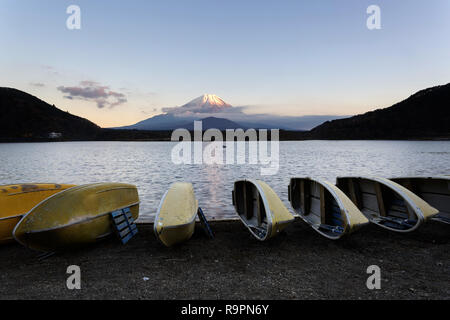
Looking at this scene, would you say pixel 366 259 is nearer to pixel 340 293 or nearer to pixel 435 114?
pixel 340 293

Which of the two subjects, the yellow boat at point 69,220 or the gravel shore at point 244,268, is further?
the yellow boat at point 69,220

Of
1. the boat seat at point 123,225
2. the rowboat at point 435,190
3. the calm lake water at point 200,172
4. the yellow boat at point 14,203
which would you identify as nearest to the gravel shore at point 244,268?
the boat seat at point 123,225

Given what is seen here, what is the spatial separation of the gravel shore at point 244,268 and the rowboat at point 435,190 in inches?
30.6

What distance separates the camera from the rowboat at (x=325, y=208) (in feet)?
21.9

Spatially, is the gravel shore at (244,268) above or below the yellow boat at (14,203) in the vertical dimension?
below

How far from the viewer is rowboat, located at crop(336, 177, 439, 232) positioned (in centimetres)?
720

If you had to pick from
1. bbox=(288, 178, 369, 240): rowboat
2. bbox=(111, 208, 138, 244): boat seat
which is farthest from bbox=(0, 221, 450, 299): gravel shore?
bbox=(288, 178, 369, 240): rowboat

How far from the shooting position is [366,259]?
6164 mm

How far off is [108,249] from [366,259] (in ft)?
19.5

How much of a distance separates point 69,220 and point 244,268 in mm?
4027

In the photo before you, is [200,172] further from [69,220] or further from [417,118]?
[417,118]

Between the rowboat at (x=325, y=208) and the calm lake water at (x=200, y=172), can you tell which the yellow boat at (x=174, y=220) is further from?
the calm lake water at (x=200, y=172)
